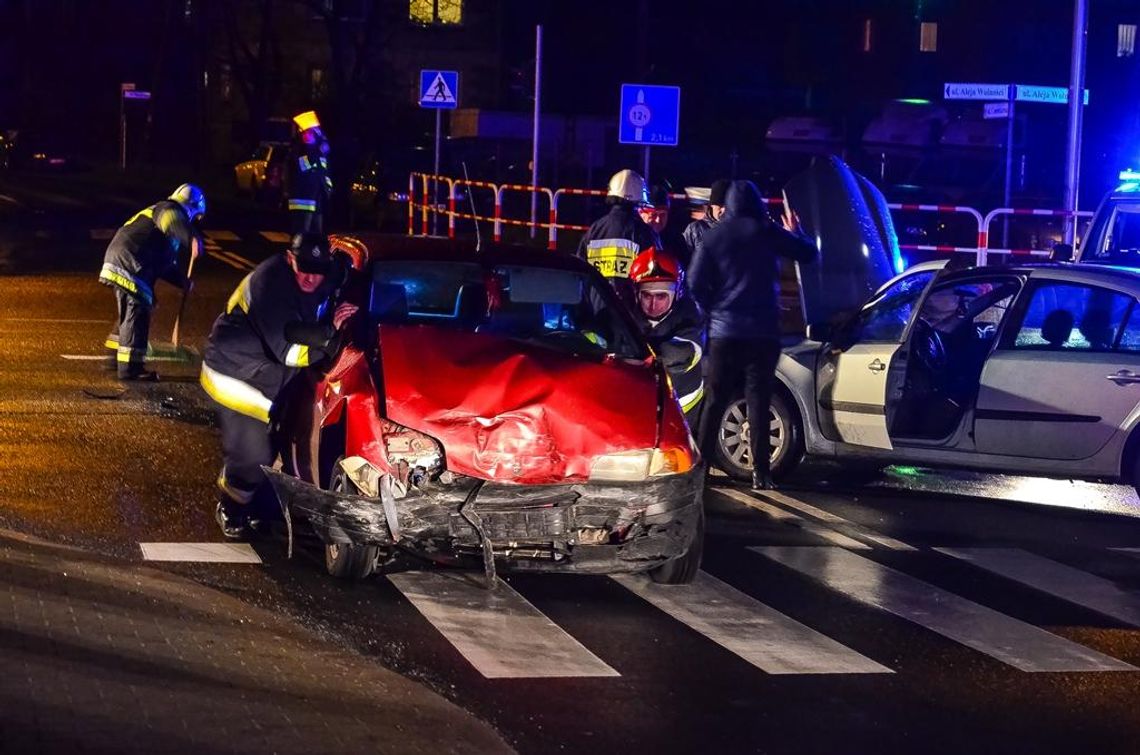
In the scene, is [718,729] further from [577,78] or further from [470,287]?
[577,78]

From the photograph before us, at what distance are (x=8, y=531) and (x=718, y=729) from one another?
4.21m

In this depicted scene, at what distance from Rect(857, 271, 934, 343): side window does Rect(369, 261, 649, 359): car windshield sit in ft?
9.77

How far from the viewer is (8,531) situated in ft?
30.4

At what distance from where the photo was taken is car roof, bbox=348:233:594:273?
31.0 ft

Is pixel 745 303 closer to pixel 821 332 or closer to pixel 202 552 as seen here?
pixel 821 332

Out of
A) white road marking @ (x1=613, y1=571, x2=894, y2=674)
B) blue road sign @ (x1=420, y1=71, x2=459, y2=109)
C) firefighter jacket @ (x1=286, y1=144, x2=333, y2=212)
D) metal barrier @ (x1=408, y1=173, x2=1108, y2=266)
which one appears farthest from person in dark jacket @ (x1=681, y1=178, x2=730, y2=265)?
blue road sign @ (x1=420, y1=71, x2=459, y2=109)

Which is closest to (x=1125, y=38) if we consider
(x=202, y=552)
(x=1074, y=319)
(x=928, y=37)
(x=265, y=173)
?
(x=928, y=37)

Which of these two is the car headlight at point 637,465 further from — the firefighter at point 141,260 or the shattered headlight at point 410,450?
the firefighter at point 141,260

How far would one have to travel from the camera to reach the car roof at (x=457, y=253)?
9.44m

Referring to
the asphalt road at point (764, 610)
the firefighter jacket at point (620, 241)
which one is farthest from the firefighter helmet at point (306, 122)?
the firefighter jacket at point (620, 241)

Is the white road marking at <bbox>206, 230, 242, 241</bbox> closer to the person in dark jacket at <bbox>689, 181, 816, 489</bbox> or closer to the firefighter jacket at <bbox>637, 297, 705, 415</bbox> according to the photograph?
the person in dark jacket at <bbox>689, 181, 816, 489</bbox>

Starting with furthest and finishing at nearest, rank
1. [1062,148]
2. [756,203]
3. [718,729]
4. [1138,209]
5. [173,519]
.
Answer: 1. [1062,148]
2. [1138,209]
3. [756,203]
4. [173,519]
5. [718,729]

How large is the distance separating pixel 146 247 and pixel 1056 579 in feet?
28.3

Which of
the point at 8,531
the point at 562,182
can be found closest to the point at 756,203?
the point at 8,531
